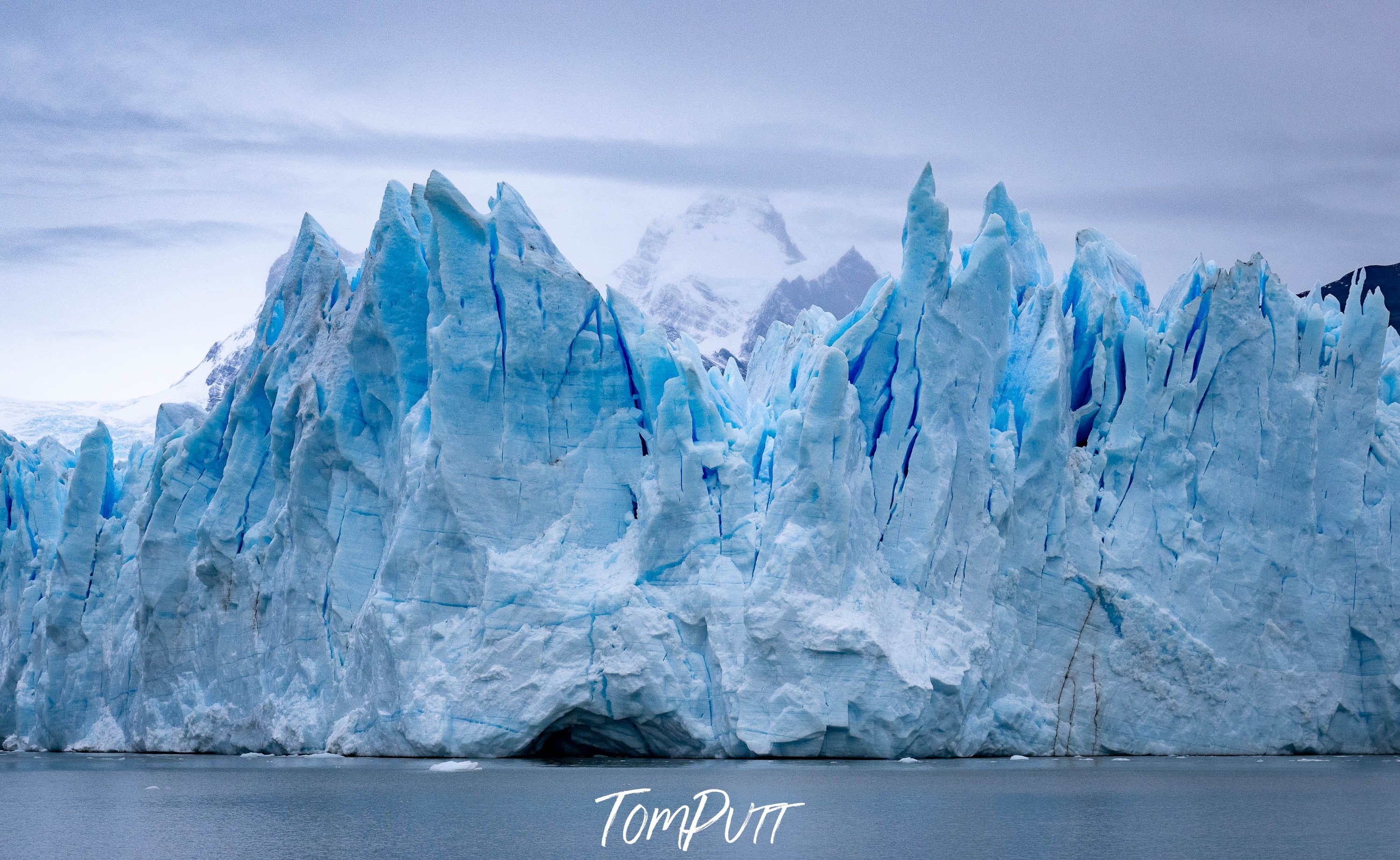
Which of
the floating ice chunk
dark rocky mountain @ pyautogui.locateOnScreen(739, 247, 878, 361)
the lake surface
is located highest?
dark rocky mountain @ pyautogui.locateOnScreen(739, 247, 878, 361)

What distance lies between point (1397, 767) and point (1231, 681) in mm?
2195

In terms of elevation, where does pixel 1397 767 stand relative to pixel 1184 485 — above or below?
below

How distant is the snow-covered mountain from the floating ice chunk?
24.1 m

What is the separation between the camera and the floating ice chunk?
15.7 metres

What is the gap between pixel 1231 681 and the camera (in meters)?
18.4

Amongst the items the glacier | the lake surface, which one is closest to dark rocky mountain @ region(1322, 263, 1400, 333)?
the glacier

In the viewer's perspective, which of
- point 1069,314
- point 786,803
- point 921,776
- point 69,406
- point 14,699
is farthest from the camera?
point 69,406

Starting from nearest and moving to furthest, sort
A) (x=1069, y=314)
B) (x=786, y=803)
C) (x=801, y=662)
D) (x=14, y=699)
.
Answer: (x=786, y=803)
(x=801, y=662)
(x=1069, y=314)
(x=14, y=699)

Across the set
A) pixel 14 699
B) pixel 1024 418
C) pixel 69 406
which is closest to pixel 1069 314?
pixel 1024 418

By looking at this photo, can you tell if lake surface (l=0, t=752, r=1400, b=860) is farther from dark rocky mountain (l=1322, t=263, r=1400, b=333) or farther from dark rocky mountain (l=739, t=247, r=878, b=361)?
dark rocky mountain (l=739, t=247, r=878, b=361)

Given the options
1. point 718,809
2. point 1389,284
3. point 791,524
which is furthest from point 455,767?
point 1389,284

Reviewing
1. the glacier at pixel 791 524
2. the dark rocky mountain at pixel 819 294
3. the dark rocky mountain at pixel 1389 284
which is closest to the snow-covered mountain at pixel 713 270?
the dark rocky mountain at pixel 819 294

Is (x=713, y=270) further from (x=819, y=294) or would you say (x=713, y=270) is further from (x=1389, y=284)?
(x=1389, y=284)

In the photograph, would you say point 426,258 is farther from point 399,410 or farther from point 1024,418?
point 1024,418
